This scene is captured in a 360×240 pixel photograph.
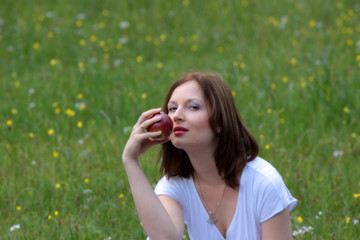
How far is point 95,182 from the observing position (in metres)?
3.54

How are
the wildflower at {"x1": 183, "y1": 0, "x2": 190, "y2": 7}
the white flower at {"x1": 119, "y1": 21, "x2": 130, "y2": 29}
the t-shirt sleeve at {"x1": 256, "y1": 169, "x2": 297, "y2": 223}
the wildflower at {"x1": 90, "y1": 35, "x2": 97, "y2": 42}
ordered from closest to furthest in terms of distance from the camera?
the t-shirt sleeve at {"x1": 256, "y1": 169, "x2": 297, "y2": 223}, the wildflower at {"x1": 90, "y1": 35, "x2": 97, "y2": 42}, the white flower at {"x1": 119, "y1": 21, "x2": 130, "y2": 29}, the wildflower at {"x1": 183, "y1": 0, "x2": 190, "y2": 7}

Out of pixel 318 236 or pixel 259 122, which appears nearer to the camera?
pixel 318 236

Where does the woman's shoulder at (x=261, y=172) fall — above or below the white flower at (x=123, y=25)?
below

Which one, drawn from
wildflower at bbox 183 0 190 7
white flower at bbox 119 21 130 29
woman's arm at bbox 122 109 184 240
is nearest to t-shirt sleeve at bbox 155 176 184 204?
woman's arm at bbox 122 109 184 240

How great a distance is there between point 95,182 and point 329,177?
142 cm

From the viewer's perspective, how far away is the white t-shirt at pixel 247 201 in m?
2.27

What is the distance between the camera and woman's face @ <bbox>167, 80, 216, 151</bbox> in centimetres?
227

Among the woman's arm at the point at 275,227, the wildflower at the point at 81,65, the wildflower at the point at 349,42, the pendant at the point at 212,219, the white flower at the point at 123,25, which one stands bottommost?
the woman's arm at the point at 275,227

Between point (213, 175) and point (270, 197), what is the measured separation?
30cm

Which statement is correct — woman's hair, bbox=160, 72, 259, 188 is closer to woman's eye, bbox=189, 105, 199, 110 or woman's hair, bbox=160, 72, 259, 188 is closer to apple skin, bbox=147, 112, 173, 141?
woman's eye, bbox=189, 105, 199, 110

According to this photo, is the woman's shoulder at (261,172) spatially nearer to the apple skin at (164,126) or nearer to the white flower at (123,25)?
the apple skin at (164,126)

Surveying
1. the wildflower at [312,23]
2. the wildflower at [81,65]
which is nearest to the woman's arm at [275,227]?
the wildflower at [81,65]

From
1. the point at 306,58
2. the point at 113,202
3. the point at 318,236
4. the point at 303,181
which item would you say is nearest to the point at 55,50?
the point at 306,58

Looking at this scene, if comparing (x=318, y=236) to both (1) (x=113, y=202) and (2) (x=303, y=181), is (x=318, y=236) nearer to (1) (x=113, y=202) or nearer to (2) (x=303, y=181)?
(2) (x=303, y=181)
